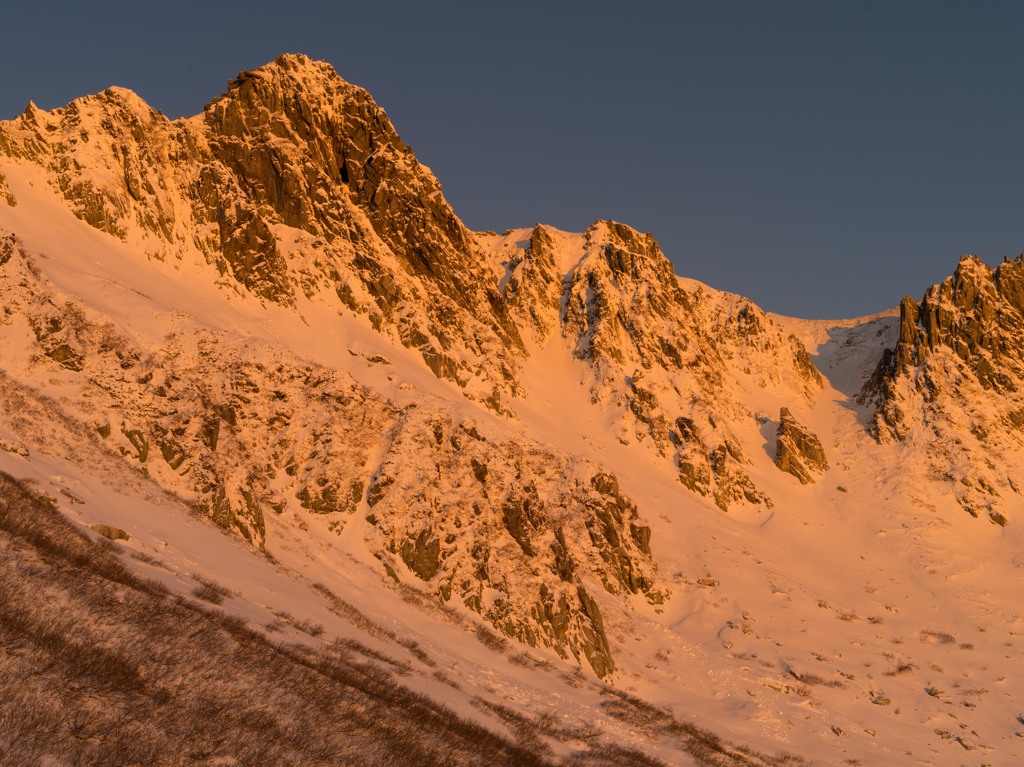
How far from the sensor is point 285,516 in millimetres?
39688

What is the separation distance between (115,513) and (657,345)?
82506 mm

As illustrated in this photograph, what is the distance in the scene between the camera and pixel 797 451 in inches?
3610

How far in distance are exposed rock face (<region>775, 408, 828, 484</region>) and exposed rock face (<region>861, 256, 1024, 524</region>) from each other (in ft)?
38.3

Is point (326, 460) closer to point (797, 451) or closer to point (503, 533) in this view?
point (503, 533)

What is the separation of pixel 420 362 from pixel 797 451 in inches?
1898

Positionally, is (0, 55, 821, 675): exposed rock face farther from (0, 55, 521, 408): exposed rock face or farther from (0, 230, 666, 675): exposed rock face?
(0, 55, 521, 408): exposed rock face

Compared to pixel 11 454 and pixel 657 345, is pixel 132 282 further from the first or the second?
pixel 657 345

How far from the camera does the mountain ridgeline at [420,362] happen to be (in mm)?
39281

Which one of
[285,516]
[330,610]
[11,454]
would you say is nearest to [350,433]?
[285,516]

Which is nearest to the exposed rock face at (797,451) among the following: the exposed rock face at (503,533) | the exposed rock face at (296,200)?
the exposed rock face at (296,200)

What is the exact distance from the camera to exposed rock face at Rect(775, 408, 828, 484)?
294ft

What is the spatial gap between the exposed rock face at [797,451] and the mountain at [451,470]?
0.51m

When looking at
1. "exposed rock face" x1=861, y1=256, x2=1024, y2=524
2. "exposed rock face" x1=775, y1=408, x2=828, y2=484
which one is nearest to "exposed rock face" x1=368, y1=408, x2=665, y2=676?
"exposed rock face" x1=775, y1=408, x2=828, y2=484

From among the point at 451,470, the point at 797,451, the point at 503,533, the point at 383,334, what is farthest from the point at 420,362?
the point at 797,451
